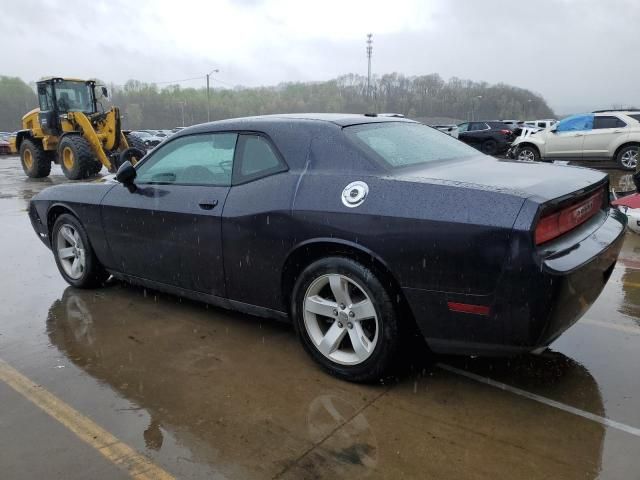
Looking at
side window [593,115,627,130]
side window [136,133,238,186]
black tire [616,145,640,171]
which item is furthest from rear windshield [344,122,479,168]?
side window [593,115,627,130]

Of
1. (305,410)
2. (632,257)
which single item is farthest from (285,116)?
(632,257)

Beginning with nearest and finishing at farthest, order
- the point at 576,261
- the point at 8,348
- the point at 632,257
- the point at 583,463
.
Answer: the point at 583,463 → the point at 576,261 → the point at 8,348 → the point at 632,257

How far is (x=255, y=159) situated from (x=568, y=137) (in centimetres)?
1322

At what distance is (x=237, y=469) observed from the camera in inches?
92.2

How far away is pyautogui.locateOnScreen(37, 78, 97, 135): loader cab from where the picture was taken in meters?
15.2

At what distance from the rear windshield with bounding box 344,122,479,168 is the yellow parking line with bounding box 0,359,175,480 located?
1949mm

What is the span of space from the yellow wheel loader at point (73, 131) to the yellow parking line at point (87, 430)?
456 inches

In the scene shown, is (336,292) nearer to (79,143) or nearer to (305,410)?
(305,410)

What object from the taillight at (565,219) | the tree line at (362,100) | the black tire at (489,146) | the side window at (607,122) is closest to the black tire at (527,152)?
the side window at (607,122)

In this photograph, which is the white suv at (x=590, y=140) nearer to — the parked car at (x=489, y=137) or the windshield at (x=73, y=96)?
the parked car at (x=489, y=137)

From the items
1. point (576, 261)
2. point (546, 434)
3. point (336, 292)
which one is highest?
point (576, 261)

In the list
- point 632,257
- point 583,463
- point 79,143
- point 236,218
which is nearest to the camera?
point 583,463

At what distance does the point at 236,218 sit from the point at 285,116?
0.83 metres

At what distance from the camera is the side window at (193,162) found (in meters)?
3.59
